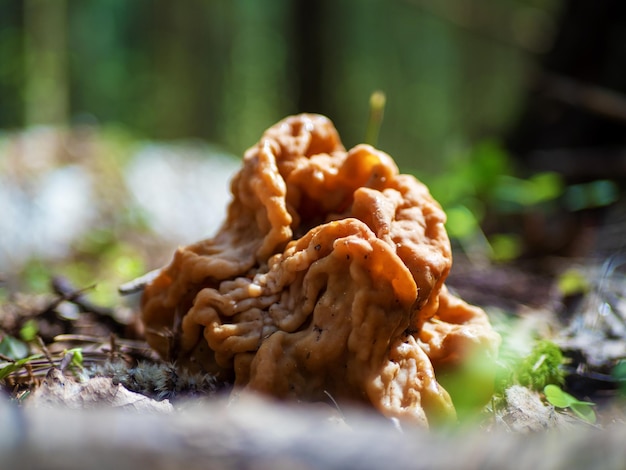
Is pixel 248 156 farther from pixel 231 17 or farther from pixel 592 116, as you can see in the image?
pixel 231 17

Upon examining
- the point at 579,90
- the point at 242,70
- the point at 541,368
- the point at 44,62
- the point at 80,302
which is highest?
the point at 579,90

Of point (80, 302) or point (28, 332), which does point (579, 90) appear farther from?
point (28, 332)

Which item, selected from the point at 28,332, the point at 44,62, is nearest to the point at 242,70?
the point at 44,62

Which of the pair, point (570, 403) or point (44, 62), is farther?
point (44, 62)

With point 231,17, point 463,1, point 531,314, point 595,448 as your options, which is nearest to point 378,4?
point 231,17

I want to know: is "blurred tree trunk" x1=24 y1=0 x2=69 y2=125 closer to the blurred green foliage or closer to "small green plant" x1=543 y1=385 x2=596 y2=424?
the blurred green foliage

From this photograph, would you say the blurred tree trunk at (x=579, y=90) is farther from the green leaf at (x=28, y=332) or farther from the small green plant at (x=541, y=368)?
the green leaf at (x=28, y=332)
